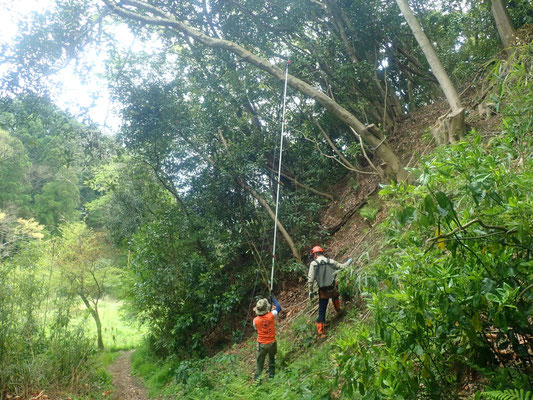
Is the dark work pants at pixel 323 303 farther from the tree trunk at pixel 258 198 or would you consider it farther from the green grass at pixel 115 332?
the green grass at pixel 115 332

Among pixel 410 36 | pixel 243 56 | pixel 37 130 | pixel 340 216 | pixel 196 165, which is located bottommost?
pixel 340 216

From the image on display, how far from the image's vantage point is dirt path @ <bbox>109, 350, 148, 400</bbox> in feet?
32.3

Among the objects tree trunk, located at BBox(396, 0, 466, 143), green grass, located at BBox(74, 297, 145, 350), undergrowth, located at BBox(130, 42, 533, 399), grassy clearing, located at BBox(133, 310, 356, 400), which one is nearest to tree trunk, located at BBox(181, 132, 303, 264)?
grassy clearing, located at BBox(133, 310, 356, 400)

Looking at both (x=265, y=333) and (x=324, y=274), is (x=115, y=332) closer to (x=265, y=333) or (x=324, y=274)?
(x=265, y=333)

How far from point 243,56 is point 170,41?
5571 millimetres

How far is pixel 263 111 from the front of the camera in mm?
12055

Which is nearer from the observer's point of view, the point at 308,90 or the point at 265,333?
the point at 265,333

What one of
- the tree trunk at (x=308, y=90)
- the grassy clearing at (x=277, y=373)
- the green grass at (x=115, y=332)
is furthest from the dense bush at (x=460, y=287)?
the green grass at (x=115, y=332)

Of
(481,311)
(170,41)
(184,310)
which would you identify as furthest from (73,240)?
(481,311)

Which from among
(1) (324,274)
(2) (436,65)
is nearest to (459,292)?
(1) (324,274)

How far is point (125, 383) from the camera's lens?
11.5 meters

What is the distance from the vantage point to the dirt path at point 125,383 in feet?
32.3

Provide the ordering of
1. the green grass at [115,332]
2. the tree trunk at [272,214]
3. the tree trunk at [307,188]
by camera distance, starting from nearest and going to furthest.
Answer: the tree trunk at [272,214]
the tree trunk at [307,188]
the green grass at [115,332]

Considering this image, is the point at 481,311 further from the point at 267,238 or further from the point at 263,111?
the point at 263,111
